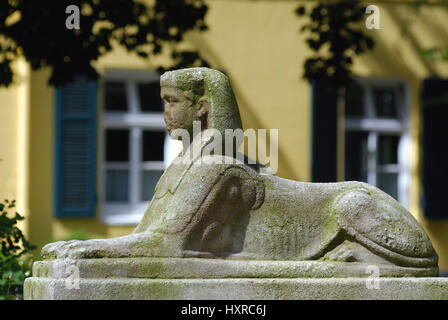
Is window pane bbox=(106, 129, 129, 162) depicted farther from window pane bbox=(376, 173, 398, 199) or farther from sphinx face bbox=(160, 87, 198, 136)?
sphinx face bbox=(160, 87, 198, 136)

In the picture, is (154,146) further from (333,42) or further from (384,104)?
(333,42)

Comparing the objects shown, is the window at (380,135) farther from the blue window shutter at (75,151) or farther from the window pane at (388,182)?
the blue window shutter at (75,151)

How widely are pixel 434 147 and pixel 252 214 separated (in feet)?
24.1

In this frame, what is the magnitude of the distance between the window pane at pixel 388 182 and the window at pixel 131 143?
2562 mm

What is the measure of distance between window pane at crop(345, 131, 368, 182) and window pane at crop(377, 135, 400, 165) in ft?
0.69

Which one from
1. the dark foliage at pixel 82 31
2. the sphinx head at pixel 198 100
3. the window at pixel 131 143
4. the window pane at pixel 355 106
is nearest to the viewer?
the sphinx head at pixel 198 100

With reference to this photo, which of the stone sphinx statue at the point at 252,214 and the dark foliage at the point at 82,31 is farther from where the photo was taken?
the dark foliage at the point at 82,31

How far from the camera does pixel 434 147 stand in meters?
12.2

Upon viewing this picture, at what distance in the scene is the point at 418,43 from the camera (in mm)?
12336

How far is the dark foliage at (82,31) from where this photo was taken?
8430 mm

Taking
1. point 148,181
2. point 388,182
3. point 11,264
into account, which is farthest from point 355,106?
point 11,264

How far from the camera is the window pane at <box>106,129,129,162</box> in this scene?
38.1 ft

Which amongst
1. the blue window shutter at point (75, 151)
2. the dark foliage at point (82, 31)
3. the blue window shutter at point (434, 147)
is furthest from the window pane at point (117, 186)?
the blue window shutter at point (434, 147)

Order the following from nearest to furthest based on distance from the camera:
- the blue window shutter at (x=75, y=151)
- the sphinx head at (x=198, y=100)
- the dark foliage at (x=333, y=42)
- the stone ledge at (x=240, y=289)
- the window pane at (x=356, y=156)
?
the stone ledge at (x=240, y=289), the sphinx head at (x=198, y=100), the dark foliage at (x=333, y=42), the blue window shutter at (x=75, y=151), the window pane at (x=356, y=156)
